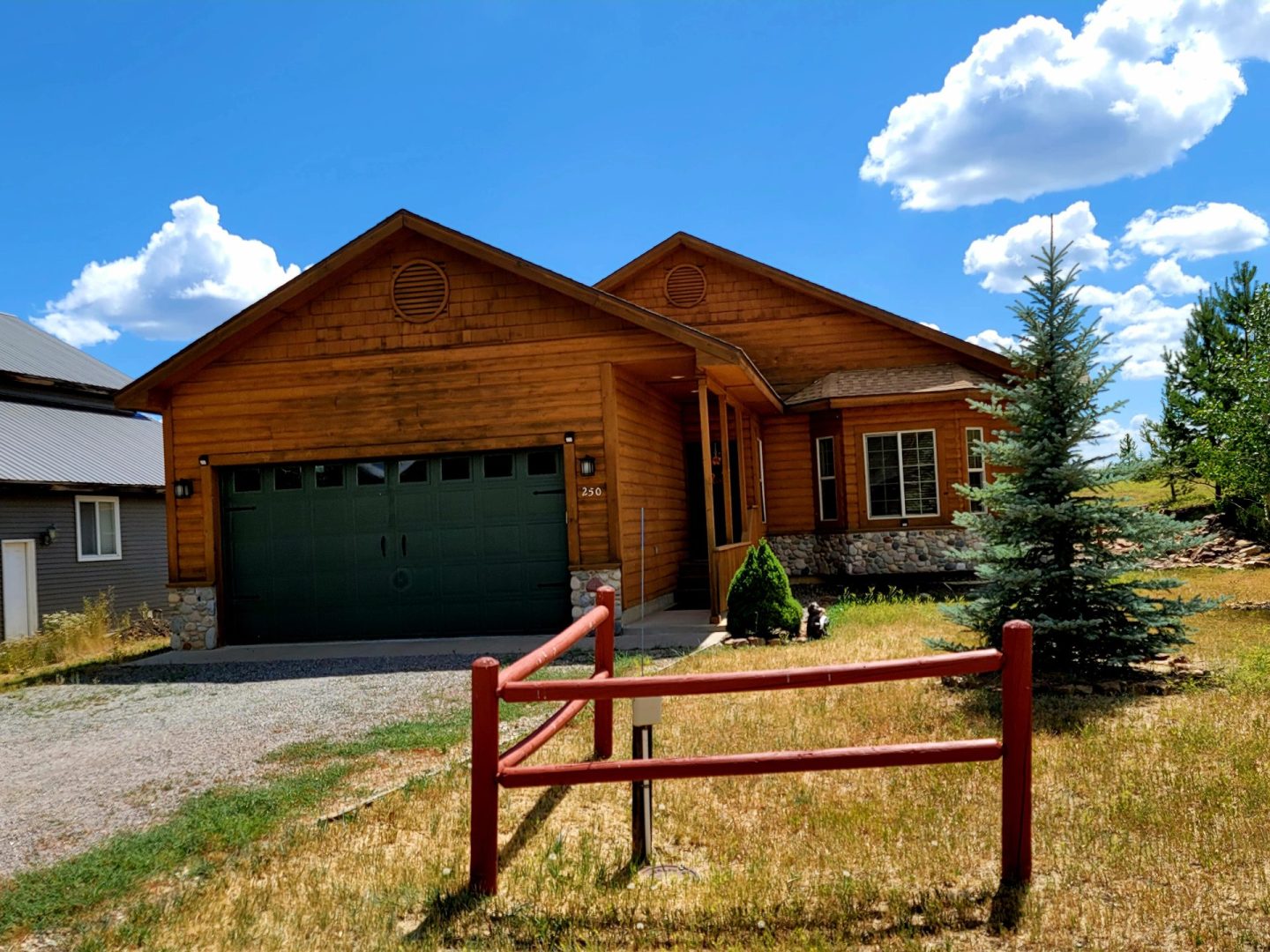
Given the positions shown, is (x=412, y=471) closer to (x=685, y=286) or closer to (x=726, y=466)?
(x=726, y=466)

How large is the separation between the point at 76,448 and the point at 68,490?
90.9 inches

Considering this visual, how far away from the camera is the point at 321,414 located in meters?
13.7

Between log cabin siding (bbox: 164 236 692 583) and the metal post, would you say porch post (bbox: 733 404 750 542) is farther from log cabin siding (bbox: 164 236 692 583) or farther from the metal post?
the metal post

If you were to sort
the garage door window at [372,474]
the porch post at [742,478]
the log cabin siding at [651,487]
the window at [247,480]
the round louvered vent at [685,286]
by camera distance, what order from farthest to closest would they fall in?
the round louvered vent at [685,286], the porch post at [742,478], the window at [247,480], the garage door window at [372,474], the log cabin siding at [651,487]

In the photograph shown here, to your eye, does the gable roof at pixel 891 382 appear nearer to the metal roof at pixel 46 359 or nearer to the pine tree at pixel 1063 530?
the pine tree at pixel 1063 530

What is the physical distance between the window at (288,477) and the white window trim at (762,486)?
314 inches

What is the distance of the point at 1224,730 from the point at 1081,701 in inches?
46.1

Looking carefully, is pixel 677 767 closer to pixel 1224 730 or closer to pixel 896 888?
pixel 896 888

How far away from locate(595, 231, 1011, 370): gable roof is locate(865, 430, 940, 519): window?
6.64ft

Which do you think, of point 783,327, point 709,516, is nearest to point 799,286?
point 783,327

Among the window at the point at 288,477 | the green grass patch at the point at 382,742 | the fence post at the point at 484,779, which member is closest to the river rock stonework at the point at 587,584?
the window at the point at 288,477

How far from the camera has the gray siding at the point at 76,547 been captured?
1855 cm

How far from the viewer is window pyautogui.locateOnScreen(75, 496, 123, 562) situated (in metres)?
20.1

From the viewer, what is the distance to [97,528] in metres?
20.7
